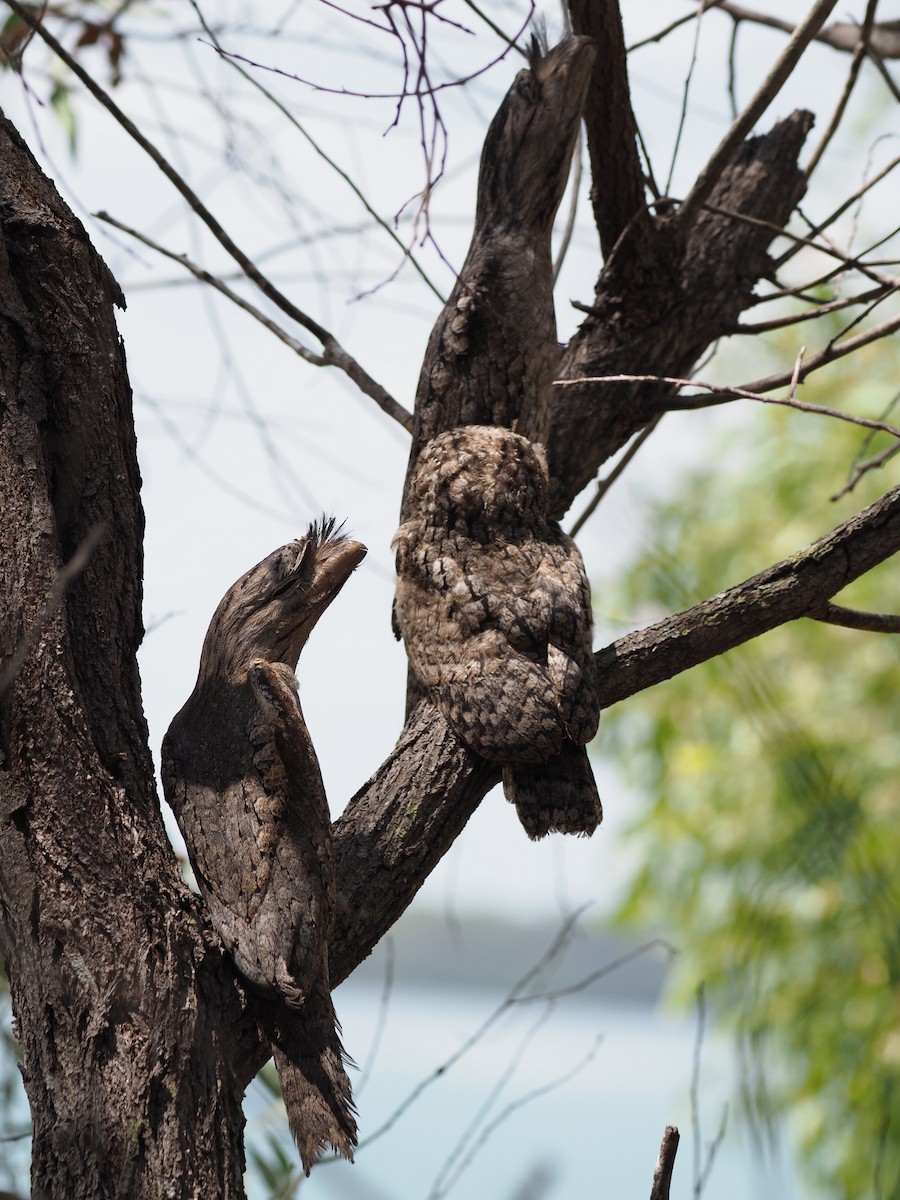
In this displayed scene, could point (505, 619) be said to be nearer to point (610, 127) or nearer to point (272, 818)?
point (272, 818)

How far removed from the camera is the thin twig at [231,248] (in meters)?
2.54

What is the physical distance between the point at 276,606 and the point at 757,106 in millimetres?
1741

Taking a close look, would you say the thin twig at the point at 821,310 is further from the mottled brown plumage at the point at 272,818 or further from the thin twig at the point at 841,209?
the mottled brown plumage at the point at 272,818

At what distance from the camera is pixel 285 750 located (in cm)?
173

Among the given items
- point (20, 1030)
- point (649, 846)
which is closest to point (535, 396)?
point (20, 1030)

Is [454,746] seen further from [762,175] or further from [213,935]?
[762,175]

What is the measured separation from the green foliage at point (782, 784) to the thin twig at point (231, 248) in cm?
135

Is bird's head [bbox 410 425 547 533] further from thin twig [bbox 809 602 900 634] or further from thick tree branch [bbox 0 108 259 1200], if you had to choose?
thick tree branch [bbox 0 108 259 1200]

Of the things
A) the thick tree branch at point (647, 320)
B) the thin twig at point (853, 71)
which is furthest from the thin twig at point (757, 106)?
the thin twig at point (853, 71)

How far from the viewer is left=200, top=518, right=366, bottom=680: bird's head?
6.11ft

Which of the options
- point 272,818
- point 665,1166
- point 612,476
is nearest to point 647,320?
point 612,476

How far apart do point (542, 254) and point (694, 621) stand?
1.21 m

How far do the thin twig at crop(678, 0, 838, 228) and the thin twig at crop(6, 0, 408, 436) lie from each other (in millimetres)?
925

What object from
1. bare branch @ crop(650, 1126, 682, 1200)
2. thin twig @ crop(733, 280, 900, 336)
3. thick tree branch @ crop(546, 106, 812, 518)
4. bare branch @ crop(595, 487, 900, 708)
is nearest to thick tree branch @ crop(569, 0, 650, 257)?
thick tree branch @ crop(546, 106, 812, 518)
